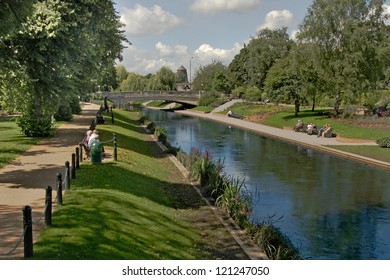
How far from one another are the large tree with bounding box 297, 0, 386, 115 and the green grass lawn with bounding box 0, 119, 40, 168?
30.9 m

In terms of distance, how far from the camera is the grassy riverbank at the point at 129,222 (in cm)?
980

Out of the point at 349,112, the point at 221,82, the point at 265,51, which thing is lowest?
the point at 349,112

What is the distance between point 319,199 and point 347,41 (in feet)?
104

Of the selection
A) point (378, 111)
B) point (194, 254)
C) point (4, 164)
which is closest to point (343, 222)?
point (194, 254)

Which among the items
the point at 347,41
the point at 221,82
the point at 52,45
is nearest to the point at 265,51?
the point at 221,82

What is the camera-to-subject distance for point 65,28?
20922 millimetres

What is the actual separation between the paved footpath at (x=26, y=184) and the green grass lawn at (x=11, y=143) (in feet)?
1.21

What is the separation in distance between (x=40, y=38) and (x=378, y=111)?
1473 inches

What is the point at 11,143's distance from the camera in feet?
84.3

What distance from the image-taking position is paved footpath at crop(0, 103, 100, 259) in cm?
1022

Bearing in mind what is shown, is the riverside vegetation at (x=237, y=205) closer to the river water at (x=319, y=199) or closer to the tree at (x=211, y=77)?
the river water at (x=319, y=199)

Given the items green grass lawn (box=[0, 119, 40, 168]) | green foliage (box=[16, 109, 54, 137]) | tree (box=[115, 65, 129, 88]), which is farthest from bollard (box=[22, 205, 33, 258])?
tree (box=[115, 65, 129, 88])

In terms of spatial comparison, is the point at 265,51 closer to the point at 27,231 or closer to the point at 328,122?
the point at 328,122

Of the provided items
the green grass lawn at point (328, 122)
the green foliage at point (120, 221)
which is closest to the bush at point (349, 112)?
the green grass lawn at point (328, 122)
